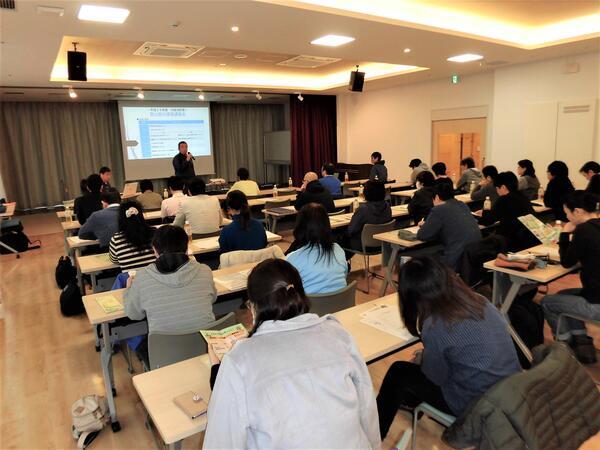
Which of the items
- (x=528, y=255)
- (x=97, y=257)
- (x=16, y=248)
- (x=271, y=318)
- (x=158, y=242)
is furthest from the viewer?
(x=16, y=248)

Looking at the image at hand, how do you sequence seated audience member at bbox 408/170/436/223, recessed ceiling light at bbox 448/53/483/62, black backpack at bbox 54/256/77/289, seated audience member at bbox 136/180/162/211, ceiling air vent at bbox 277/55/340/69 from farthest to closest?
1. ceiling air vent at bbox 277/55/340/69
2. recessed ceiling light at bbox 448/53/483/62
3. seated audience member at bbox 136/180/162/211
4. seated audience member at bbox 408/170/436/223
5. black backpack at bbox 54/256/77/289

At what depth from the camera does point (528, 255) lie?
3.31 meters

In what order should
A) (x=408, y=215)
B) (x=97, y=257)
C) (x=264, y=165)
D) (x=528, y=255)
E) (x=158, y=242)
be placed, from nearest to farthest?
(x=158, y=242), (x=528, y=255), (x=97, y=257), (x=408, y=215), (x=264, y=165)

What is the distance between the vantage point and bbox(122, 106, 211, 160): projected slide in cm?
1084

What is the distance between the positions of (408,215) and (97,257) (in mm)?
3794

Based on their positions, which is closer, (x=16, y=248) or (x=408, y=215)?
(x=408, y=215)

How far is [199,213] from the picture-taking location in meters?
4.71

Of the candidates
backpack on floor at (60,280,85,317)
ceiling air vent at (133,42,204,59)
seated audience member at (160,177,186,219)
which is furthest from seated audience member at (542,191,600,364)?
ceiling air vent at (133,42,204,59)

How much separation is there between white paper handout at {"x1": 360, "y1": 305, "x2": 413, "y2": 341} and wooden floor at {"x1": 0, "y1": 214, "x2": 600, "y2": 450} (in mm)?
714

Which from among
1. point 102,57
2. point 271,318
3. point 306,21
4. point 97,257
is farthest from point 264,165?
point 271,318

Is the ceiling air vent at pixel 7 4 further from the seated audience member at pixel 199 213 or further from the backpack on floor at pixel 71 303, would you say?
the backpack on floor at pixel 71 303

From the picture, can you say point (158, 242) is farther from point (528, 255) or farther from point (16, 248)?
point (16, 248)

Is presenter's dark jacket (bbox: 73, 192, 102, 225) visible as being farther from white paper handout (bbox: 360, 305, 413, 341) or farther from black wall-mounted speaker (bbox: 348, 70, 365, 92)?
black wall-mounted speaker (bbox: 348, 70, 365, 92)

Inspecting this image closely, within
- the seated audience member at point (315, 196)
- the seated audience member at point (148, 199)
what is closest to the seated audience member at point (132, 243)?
the seated audience member at point (315, 196)
